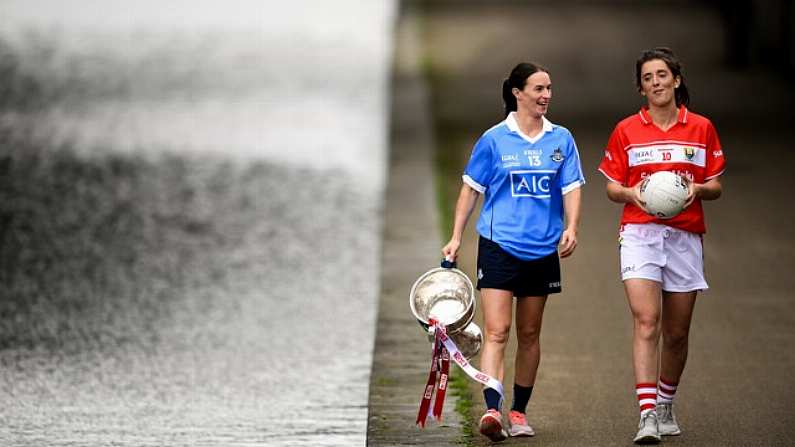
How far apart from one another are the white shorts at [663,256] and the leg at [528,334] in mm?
442

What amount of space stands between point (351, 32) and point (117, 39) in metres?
4.30

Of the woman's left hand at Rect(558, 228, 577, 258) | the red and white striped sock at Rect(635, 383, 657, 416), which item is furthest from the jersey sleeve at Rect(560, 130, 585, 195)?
the red and white striped sock at Rect(635, 383, 657, 416)

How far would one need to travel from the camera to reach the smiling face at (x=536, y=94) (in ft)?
27.1

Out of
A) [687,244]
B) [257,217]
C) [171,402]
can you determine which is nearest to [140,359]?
[171,402]

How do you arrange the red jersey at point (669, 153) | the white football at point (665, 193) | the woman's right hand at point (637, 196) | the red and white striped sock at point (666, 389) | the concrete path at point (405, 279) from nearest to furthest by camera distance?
the white football at point (665, 193), the woman's right hand at point (637, 196), the red jersey at point (669, 153), the red and white striped sock at point (666, 389), the concrete path at point (405, 279)

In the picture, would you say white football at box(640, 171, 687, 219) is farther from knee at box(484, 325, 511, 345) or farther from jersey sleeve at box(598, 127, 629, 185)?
knee at box(484, 325, 511, 345)

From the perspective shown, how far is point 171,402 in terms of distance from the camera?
973 centimetres

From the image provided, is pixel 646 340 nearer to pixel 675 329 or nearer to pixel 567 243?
Result: pixel 675 329

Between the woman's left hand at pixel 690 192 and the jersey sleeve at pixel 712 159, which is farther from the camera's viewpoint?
the jersey sleeve at pixel 712 159

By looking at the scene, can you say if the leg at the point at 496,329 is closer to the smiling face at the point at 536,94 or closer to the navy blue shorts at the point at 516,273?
the navy blue shorts at the point at 516,273

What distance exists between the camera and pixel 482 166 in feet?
27.4

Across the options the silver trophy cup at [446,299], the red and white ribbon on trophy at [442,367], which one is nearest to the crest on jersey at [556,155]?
the silver trophy cup at [446,299]

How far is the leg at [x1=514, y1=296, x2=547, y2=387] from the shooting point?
844 cm

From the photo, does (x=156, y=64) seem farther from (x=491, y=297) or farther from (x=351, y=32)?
(x=491, y=297)
